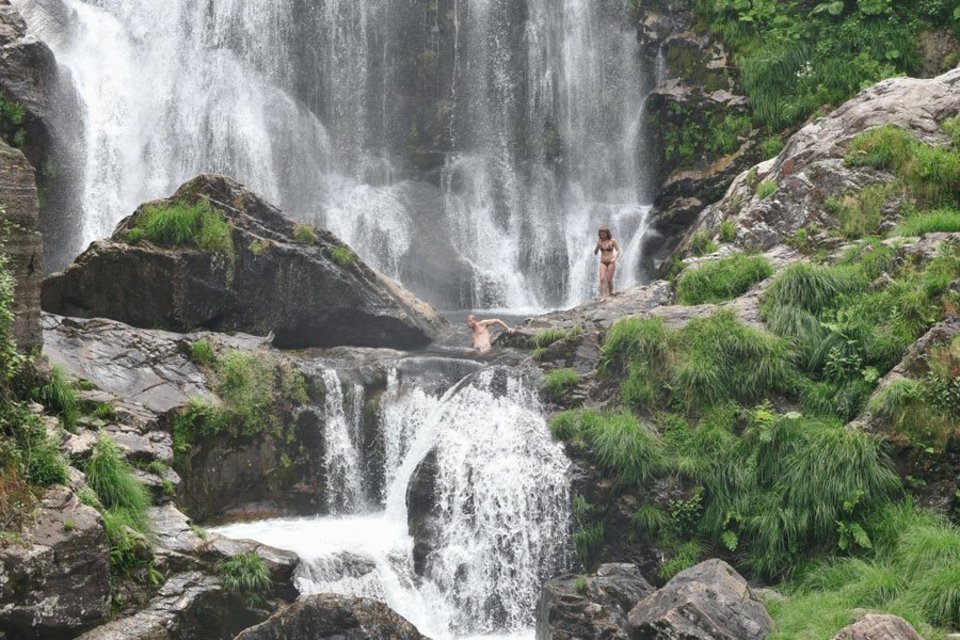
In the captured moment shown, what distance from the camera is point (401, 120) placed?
1068 inches

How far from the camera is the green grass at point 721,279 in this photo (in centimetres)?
1545

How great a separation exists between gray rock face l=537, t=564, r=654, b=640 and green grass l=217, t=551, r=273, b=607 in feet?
10.1

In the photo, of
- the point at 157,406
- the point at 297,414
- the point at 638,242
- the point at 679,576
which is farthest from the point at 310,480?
the point at 638,242

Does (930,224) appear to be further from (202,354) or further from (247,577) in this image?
(202,354)

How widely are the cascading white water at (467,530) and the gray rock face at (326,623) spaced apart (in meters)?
2.22

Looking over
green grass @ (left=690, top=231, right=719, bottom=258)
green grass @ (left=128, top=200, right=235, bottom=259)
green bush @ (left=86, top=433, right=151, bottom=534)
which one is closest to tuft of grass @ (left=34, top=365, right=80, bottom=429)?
green bush @ (left=86, top=433, right=151, bottom=534)

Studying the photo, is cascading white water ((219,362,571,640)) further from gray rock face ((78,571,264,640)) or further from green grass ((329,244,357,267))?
green grass ((329,244,357,267))

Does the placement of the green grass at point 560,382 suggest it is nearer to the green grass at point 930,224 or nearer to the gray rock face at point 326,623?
the green grass at point 930,224

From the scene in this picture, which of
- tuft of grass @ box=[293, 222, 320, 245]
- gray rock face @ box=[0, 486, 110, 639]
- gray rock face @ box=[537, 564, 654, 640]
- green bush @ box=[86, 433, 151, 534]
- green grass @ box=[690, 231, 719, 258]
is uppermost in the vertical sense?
tuft of grass @ box=[293, 222, 320, 245]

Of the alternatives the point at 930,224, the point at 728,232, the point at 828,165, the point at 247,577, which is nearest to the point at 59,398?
the point at 247,577

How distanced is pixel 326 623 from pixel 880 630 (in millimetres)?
4956

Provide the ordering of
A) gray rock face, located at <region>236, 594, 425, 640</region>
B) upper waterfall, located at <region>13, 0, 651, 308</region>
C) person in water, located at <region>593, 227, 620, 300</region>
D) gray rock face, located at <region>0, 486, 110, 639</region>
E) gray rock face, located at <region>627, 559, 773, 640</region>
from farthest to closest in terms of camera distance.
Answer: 1. upper waterfall, located at <region>13, 0, 651, 308</region>
2. person in water, located at <region>593, 227, 620, 300</region>
3. gray rock face, located at <region>627, 559, 773, 640</region>
4. gray rock face, located at <region>236, 594, 425, 640</region>
5. gray rock face, located at <region>0, 486, 110, 639</region>

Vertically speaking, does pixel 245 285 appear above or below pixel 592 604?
above

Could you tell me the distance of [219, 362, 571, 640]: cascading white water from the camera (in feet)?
40.0
